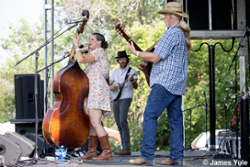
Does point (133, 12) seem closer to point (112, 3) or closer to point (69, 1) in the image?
point (112, 3)

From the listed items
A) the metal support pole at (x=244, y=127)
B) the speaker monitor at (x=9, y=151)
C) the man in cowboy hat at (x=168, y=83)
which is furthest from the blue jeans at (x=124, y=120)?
the metal support pole at (x=244, y=127)

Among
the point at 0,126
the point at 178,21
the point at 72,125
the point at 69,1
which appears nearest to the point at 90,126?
the point at 72,125

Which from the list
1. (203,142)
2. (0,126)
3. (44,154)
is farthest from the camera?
(203,142)

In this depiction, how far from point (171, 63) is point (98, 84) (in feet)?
3.35

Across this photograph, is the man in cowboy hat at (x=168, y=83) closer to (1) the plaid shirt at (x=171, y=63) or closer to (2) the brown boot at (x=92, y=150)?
(1) the plaid shirt at (x=171, y=63)

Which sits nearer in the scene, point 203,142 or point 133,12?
point 203,142

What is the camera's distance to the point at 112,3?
62.1 ft

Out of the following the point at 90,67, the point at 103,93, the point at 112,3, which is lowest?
the point at 103,93

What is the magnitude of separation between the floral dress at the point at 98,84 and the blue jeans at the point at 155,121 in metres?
0.75

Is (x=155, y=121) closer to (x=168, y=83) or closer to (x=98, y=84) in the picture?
(x=168, y=83)

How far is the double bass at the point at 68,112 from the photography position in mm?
3568

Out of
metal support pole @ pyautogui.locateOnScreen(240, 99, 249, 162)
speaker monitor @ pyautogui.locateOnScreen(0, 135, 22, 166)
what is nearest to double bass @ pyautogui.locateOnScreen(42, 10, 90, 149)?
speaker monitor @ pyautogui.locateOnScreen(0, 135, 22, 166)

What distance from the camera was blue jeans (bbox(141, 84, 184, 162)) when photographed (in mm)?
3305

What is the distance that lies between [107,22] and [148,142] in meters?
16.3
